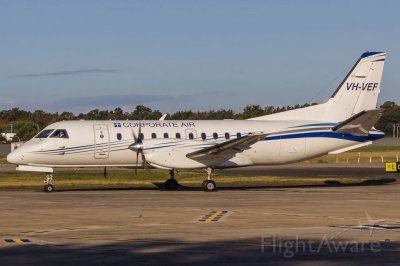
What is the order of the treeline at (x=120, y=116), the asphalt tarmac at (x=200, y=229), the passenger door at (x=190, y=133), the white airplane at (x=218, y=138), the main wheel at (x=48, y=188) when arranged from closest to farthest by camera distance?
1. the asphalt tarmac at (x=200, y=229)
2. the main wheel at (x=48, y=188)
3. the white airplane at (x=218, y=138)
4. the passenger door at (x=190, y=133)
5. the treeline at (x=120, y=116)

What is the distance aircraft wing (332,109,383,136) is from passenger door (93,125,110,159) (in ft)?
35.4

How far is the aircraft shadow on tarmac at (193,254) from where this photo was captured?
13.4 metres

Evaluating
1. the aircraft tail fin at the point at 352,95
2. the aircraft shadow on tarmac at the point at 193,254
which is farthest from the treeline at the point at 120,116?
the aircraft shadow on tarmac at the point at 193,254

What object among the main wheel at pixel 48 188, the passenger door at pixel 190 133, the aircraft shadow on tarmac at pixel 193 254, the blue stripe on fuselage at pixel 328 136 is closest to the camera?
the aircraft shadow on tarmac at pixel 193 254

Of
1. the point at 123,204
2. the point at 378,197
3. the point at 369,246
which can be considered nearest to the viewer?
the point at 369,246

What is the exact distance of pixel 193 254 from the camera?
1434 centimetres

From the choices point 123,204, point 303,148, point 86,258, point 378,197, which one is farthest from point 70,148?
point 86,258

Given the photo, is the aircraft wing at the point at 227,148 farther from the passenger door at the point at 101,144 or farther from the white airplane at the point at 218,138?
the passenger door at the point at 101,144

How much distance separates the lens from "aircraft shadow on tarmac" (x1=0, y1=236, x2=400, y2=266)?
43.8ft

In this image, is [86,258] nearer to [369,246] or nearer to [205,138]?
[369,246]

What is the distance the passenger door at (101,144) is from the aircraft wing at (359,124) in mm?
10787

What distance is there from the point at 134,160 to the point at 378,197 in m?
11.3

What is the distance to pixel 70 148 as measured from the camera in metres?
34.6

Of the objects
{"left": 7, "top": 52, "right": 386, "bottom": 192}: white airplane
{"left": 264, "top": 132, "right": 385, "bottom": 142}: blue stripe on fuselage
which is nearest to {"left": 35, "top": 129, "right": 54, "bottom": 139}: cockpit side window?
{"left": 7, "top": 52, "right": 386, "bottom": 192}: white airplane
